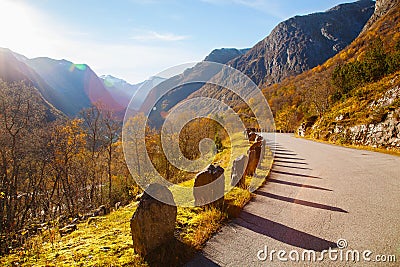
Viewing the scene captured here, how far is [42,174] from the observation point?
20.8 m

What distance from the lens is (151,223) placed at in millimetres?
4281

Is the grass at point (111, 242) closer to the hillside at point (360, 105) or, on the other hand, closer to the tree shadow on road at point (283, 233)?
the tree shadow on road at point (283, 233)

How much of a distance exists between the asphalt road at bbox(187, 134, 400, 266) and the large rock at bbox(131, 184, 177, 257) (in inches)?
29.6

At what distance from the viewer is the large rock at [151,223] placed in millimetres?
4188

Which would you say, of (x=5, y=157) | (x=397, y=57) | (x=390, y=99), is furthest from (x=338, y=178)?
(x=397, y=57)

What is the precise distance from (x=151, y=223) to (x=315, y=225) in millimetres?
3511

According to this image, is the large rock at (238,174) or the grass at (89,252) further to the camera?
the large rock at (238,174)

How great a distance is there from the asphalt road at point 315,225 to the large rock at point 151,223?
0.75 m

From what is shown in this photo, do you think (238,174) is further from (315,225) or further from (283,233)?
(283,233)

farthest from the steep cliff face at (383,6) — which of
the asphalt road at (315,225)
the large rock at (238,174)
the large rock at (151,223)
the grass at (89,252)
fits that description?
the grass at (89,252)

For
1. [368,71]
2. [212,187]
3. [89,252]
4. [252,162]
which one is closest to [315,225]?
[212,187]

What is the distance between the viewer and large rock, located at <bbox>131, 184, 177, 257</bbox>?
4188 millimetres

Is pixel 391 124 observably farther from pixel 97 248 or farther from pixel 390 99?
pixel 97 248

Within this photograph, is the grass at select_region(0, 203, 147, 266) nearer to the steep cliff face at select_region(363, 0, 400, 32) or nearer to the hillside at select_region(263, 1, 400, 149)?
the hillside at select_region(263, 1, 400, 149)
